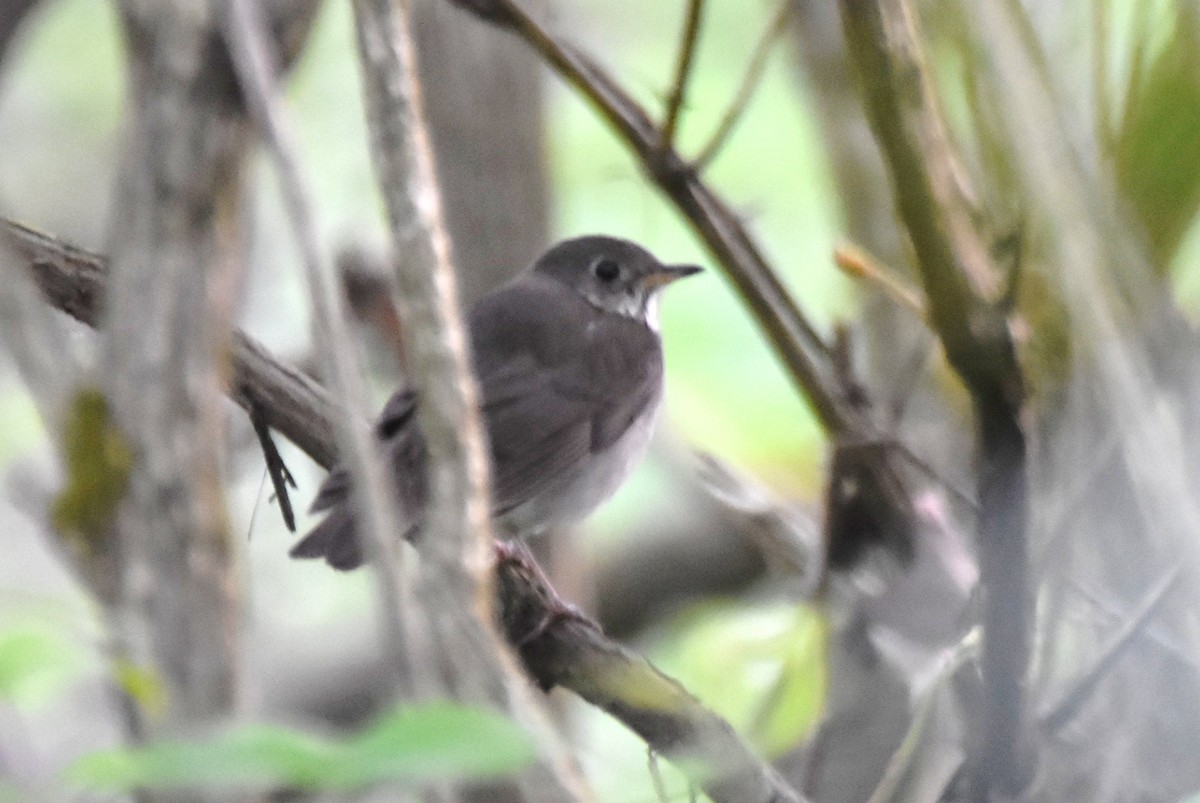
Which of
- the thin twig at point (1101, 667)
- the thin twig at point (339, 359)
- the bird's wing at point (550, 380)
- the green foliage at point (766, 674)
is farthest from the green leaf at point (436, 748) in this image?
the bird's wing at point (550, 380)

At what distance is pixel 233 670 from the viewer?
1.49m

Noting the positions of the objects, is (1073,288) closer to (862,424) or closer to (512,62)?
(862,424)

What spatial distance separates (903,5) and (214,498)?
4.28ft

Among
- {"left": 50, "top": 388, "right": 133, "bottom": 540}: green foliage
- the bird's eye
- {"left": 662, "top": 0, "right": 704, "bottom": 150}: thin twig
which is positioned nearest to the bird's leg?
{"left": 662, "top": 0, "right": 704, "bottom": 150}: thin twig

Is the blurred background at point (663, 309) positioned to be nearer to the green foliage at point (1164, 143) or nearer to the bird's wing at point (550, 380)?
the green foliage at point (1164, 143)

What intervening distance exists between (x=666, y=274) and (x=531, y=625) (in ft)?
8.49

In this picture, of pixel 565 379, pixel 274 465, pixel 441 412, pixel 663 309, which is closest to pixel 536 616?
pixel 274 465

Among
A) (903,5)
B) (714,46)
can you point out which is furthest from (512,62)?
(903,5)

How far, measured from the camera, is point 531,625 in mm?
3406

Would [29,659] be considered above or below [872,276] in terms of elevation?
above

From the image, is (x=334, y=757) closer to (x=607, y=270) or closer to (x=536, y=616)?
(x=536, y=616)

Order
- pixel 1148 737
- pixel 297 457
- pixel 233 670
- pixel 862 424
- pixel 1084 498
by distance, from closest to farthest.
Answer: pixel 233 670
pixel 1084 498
pixel 1148 737
pixel 862 424
pixel 297 457

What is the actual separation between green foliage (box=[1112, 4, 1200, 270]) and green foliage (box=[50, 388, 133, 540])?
155cm

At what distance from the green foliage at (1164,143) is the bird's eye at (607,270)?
11.2 feet
